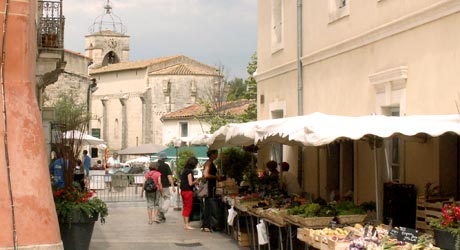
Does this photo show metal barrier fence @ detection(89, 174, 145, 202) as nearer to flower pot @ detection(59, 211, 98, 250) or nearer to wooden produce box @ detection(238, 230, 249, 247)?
wooden produce box @ detection(238, 230, 249, 247)

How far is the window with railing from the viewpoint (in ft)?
60.9

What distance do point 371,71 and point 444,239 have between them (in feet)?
20.8

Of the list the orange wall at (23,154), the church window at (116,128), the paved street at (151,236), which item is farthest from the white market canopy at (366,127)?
the church window at (116,128)

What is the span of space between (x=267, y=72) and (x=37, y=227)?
10980 millimetres

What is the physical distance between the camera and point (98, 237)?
57.5 feet

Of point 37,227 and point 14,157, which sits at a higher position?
point 14,157

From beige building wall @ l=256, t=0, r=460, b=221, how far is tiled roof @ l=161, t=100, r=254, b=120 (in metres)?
Result: 37.7

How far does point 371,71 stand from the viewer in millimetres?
14562

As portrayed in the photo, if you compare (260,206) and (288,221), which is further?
(260,206)

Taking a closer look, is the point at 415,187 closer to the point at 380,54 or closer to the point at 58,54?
the point at 380,54

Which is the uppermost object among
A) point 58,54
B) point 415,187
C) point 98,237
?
point 58,54

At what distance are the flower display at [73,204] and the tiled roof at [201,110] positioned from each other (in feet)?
144

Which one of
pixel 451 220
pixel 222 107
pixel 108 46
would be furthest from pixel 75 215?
pixel 108 46

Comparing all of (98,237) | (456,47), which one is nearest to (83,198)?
(98,237)
